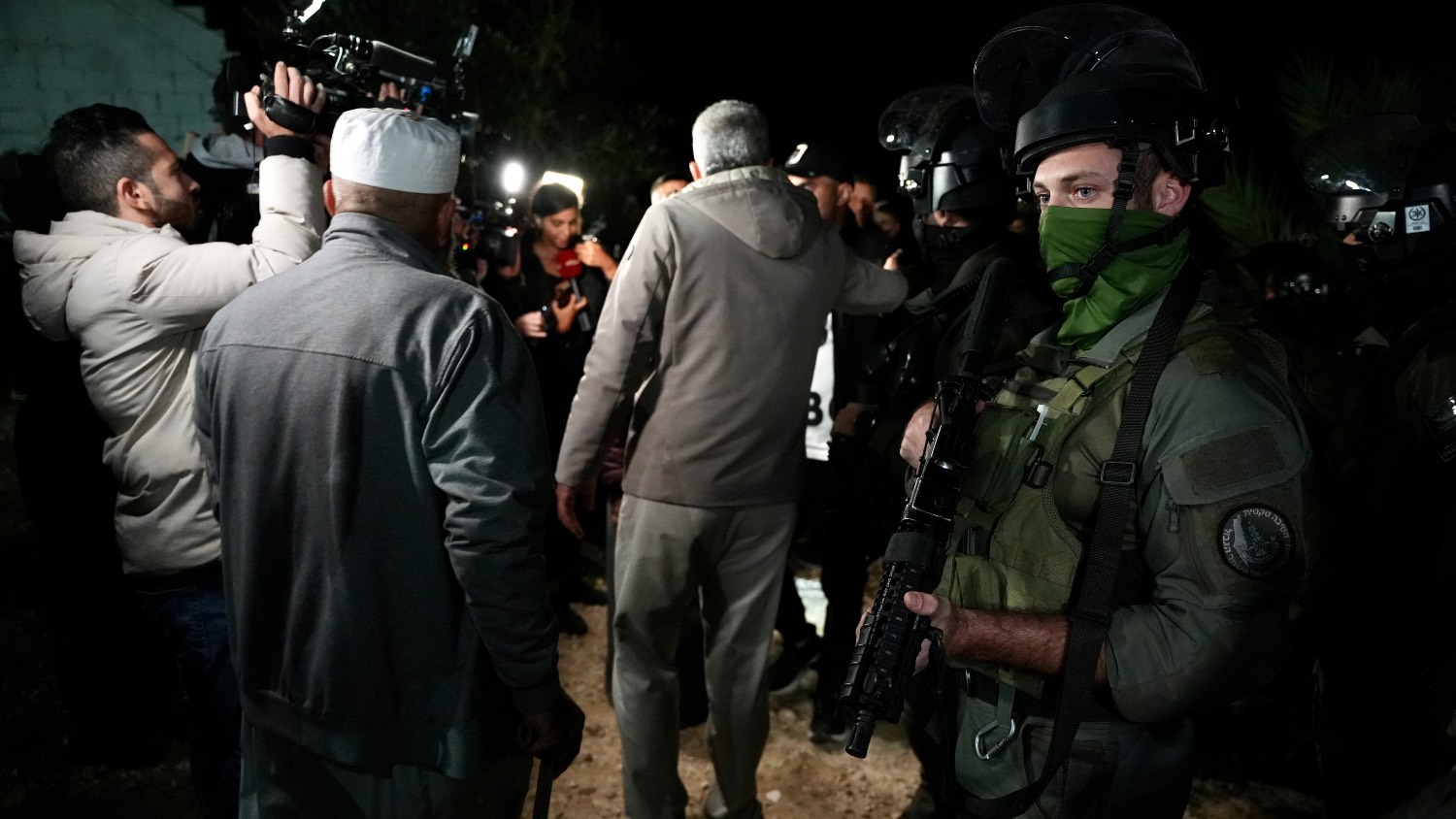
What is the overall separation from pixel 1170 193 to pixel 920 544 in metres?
0.88

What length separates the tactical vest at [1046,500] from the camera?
164 cm

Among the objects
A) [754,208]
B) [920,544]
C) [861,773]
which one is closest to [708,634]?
[861,773]

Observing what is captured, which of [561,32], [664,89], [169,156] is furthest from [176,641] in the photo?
[664,89]

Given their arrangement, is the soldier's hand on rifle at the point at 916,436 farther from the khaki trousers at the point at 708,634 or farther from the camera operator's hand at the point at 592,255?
the camera operator's hand at the point at 592,255

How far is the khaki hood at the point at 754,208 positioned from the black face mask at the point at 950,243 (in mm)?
546

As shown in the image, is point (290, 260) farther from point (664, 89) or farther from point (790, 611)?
point (664, 89)

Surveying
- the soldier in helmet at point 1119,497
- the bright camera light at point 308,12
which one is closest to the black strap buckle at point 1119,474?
the soldier in helmet at point 1119,497

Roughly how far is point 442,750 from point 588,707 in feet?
7.24

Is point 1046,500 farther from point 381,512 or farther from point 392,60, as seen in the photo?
point 392,60

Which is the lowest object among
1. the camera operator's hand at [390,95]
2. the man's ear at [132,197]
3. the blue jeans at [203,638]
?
the blue jeans at [203,638]

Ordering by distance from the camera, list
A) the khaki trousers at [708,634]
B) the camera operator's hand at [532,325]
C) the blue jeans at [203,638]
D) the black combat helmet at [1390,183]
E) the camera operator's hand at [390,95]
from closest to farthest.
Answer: the blue jeans at [203,638] → the black combat helmet at [1390,183] → the khaki trousers at [708,634] → the camera operator's hand at [390,95] → the camera operator's hand at [532,325]

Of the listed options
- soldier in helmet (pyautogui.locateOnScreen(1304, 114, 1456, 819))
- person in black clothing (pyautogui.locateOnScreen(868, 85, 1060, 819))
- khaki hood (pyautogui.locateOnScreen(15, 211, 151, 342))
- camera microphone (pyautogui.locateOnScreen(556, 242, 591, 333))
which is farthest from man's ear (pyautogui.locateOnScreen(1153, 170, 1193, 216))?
camera microphone (pyautogui.locateOnScreen(556, 242, 591, 333))

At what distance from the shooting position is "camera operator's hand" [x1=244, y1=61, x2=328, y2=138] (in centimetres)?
284

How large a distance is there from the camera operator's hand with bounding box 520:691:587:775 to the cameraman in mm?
1142
